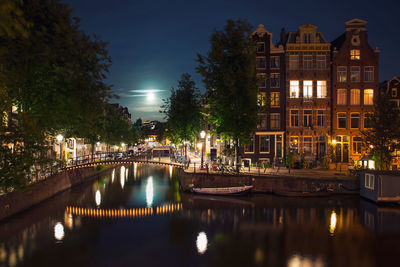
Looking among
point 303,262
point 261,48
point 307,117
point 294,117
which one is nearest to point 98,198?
point 303,262

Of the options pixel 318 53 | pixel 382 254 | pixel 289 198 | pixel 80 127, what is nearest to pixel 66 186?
pixel 80 127

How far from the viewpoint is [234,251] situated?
21.3 m

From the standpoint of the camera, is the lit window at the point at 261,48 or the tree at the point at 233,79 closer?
the tree at the point at 233,79

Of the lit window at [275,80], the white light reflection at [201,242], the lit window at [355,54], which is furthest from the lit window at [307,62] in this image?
the white light reflection at [201,242]

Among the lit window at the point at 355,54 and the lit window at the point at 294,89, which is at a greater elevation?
the lit window at the point at 355,54

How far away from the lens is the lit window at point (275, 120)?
4797 cm

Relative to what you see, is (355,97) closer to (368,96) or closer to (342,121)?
(368,96)

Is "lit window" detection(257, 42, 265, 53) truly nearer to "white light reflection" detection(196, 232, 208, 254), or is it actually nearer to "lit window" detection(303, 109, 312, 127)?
"lit window" detection(303, 109, 312, 127)

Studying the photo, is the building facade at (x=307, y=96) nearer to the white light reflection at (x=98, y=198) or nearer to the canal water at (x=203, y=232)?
the canal water at (x=203, y=232)

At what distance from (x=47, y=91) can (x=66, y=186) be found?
61.2 feet

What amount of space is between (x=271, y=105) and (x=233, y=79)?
13039 mm

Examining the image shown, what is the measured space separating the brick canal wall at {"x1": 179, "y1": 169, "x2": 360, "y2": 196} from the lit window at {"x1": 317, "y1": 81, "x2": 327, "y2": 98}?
1586 cm

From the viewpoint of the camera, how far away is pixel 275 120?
48.0 meters

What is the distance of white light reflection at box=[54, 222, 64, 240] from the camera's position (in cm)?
2381
